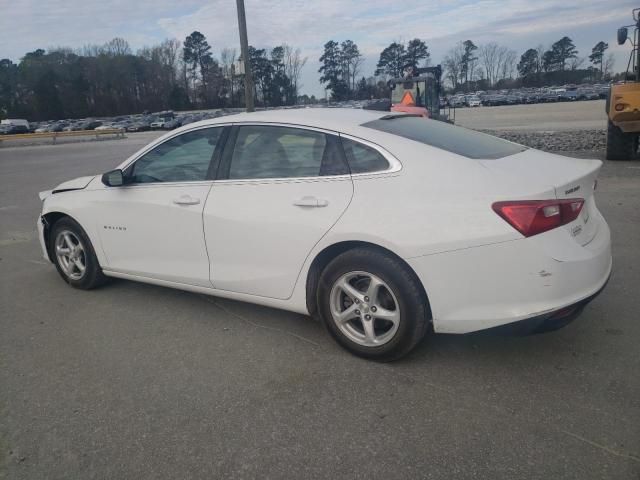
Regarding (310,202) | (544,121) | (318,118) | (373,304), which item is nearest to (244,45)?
(318,118)

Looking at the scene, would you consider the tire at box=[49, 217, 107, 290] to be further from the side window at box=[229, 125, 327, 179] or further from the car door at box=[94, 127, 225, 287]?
the side window at box=[229, 125, 327, 179]

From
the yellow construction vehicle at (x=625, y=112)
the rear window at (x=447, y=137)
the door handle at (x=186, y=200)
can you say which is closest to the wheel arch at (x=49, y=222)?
the door handle at (x=186, y=200)

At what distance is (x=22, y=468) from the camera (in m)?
2.51

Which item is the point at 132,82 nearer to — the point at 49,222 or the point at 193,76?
the point at 193,76

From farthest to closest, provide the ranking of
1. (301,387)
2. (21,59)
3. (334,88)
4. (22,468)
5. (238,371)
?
(21,59), (334,88), (238,371), (301,387), (22,468)

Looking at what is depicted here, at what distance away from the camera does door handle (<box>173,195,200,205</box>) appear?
154 inches

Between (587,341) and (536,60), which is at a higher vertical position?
(536,60)

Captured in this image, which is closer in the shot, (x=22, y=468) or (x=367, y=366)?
(x=22, y=468)

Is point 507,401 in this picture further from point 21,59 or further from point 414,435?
point 21,59

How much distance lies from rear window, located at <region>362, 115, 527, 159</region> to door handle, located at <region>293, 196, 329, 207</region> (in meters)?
0.62

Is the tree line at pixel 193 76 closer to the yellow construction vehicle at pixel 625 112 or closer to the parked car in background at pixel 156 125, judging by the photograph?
the parked car in background at pixel 156 125

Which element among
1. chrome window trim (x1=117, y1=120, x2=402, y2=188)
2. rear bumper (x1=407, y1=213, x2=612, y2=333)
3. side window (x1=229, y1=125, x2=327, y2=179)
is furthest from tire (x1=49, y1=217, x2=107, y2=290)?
rear bumper (x1=407, y1=213, x2=612, y2=333)

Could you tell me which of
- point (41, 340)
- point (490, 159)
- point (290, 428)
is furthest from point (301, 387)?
point (41, 340)

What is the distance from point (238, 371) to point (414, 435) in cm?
121
